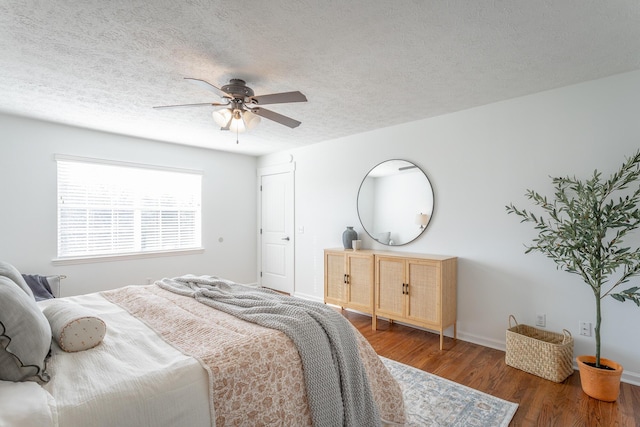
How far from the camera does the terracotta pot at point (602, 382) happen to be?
83.2 inches

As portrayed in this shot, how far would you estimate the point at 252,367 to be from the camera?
1.37 metres

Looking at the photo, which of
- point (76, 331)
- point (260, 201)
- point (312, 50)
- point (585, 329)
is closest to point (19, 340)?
point (76, 331)

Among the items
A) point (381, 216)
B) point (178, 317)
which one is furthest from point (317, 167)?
point (178, 317)

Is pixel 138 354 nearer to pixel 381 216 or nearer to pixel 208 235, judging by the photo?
pixel 381 216

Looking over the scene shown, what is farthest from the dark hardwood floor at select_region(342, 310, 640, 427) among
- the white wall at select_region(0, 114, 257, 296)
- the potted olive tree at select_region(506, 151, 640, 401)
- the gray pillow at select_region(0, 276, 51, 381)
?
the white wall at select_region(0, 114, 257, 296)

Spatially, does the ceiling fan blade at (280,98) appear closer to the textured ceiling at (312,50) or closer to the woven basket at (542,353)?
the textured ceiling at (312,50)

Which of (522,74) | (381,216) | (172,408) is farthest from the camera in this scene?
(381,216)

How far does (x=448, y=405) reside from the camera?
2.11 m

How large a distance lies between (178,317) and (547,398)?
2547 millimetres

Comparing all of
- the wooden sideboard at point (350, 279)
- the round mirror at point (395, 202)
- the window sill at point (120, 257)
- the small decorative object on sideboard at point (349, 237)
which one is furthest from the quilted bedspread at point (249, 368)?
the window sill at point (120, 257)

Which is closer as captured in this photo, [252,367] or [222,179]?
[252,367]

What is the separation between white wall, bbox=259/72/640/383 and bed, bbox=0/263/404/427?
69.0 inches

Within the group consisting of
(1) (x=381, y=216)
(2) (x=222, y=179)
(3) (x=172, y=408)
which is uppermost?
(2) (x=222, y=179)

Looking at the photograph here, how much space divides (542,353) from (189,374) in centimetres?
261
